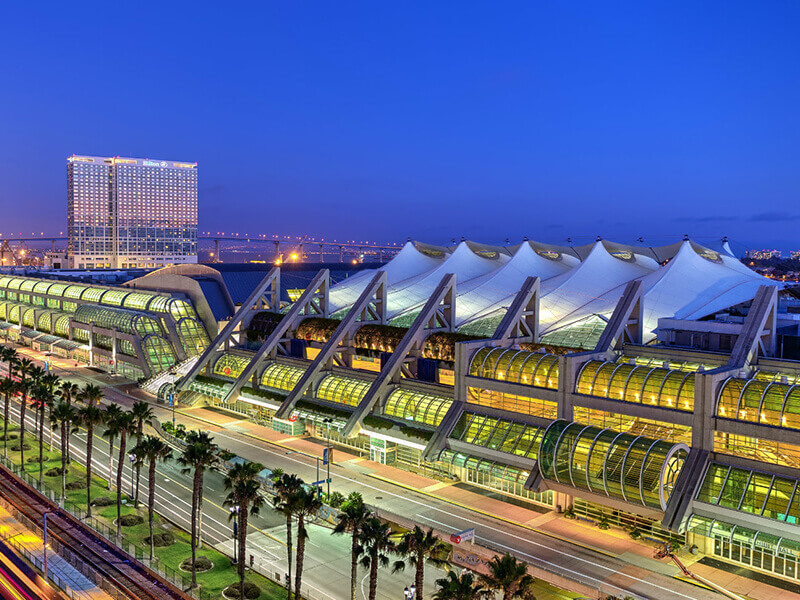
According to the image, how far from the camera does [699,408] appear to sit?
170 feet

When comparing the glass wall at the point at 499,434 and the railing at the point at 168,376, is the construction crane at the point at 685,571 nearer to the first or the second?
the glass wall at the point at 499,434

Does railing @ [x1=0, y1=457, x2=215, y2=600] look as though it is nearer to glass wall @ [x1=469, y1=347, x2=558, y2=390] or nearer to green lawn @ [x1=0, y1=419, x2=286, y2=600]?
green lawn @ [x1=0, y1=419, x2=286, y2=600]

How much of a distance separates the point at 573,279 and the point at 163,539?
62173 millimetres

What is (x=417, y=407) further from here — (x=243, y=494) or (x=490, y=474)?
(x=243, y=494)

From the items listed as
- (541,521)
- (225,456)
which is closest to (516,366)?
(541,521)

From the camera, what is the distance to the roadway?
4369 centimetres

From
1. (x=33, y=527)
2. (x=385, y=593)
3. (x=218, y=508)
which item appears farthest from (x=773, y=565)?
(x=33, y=527)

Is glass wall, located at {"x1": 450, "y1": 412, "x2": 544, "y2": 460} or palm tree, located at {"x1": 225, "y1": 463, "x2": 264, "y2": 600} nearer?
palm tree, located at {"x1": 225, "y1": 463, "x2": 264, "y2": 600}

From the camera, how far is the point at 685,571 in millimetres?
45250

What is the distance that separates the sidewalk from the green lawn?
1835cm

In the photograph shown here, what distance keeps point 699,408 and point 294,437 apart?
43.8 m

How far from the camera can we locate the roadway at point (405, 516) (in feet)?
143

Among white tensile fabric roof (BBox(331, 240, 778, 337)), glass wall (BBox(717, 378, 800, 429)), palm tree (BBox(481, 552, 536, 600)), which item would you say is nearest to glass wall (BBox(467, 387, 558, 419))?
glass wall (BBox(717, 378, 800, 429))

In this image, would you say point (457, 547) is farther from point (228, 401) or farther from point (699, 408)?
point (228, 401)
